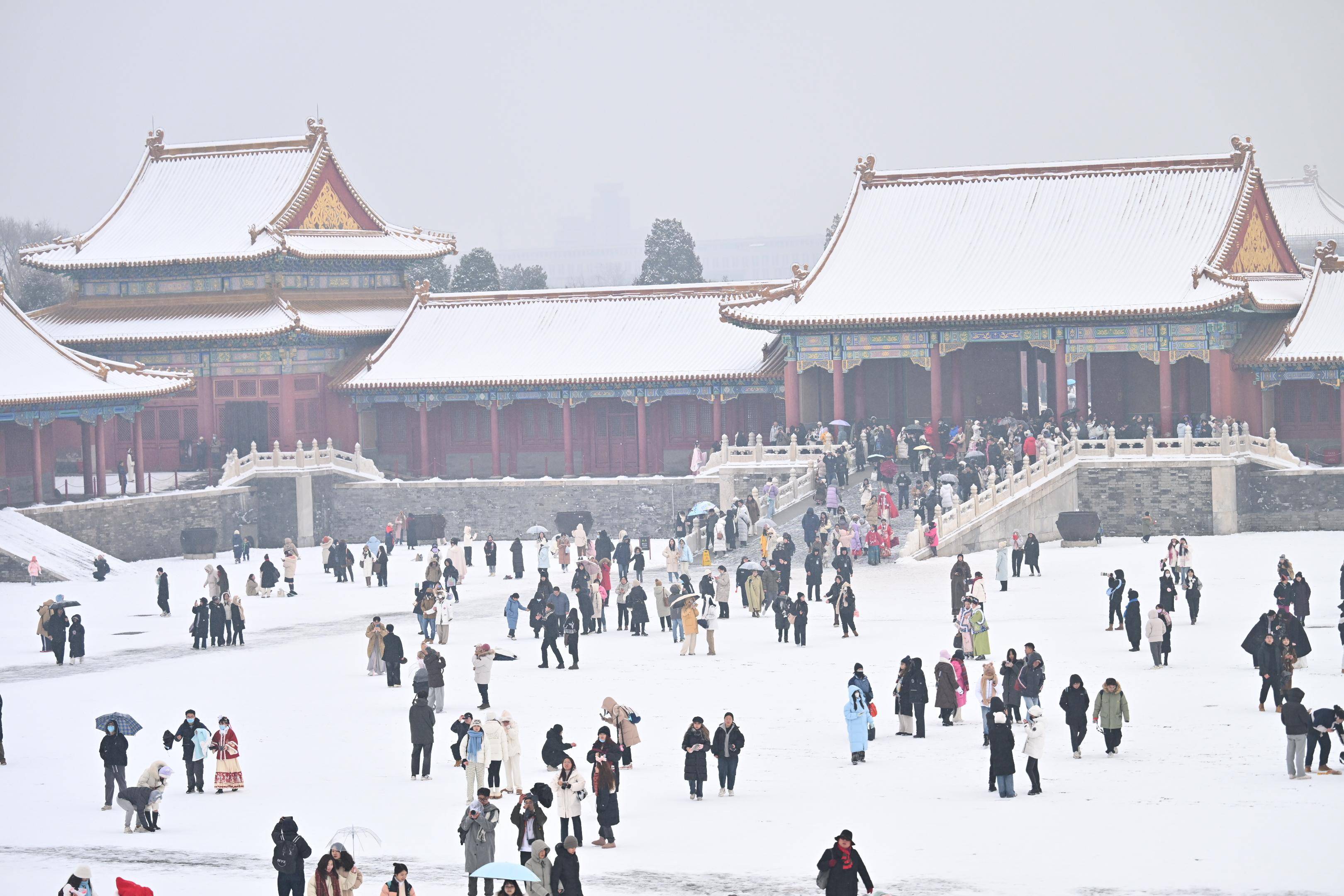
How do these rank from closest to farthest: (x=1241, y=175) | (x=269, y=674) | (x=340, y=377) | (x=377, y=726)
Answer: (x=377, y=726) → (x=269, y=674) → (x=1241, y=175) → (x=340, y=377)

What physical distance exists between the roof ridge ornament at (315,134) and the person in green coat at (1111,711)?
46.8 metres

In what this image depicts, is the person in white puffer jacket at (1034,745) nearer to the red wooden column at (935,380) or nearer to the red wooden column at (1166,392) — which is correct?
the red wooden column at (1166,392)

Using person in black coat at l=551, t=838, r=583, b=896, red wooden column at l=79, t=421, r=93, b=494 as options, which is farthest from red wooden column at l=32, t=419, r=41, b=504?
person in black coat at l=551, t=838, r=583, b=896

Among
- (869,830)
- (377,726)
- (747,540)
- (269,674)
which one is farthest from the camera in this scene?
(747,540)

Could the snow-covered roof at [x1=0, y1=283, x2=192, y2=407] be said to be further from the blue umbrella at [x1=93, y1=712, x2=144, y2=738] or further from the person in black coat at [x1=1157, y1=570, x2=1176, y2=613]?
the person in black coat at [x1=1157, y1=570, x2=1176, y2=613]

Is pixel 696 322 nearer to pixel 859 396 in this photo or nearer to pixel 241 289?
pixel 859 396

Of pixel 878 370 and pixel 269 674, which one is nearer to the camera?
pixel 269 674

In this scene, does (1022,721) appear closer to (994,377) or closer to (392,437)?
(994,377)

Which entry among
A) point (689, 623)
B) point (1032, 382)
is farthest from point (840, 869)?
point (1032, 382)

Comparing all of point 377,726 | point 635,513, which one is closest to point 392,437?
point 635,513

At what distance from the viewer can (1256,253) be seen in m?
60.1

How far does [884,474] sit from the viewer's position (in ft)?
178

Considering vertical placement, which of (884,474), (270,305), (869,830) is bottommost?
(869,830)

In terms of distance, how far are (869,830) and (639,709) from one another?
8.52 m
